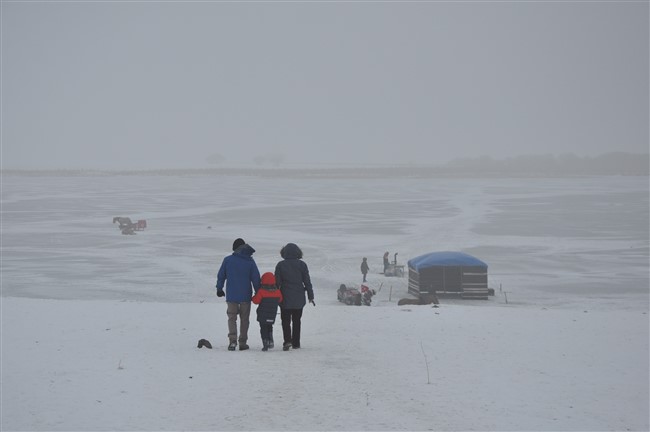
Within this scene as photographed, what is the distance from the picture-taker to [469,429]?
7.50 metres

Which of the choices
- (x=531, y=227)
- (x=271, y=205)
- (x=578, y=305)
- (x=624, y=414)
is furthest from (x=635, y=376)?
(x=271, y=205)

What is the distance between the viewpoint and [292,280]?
34.4 ft

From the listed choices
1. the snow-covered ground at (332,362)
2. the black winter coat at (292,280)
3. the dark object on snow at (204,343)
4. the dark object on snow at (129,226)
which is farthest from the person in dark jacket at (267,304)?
the dark object on snow at (129,226)

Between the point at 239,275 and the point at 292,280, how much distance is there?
0.76 meters

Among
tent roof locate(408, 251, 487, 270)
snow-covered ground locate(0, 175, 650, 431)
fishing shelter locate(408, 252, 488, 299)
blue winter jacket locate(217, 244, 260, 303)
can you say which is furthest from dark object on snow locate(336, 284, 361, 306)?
blue winter jacket locate(217, 244, 260, 303)

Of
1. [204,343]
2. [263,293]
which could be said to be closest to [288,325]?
[263,293]

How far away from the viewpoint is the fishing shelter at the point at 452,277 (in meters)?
23.8

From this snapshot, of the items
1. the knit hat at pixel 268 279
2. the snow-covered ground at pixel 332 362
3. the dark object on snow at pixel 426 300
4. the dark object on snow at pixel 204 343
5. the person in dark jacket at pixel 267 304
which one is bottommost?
the dark object on snow at pixel 426 300

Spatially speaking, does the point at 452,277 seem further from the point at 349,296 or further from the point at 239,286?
the point at 239,286

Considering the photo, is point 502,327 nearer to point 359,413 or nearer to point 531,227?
point 359,413

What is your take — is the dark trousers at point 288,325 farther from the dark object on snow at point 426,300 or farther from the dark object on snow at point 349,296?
A: the dark object on snow at point 349,296

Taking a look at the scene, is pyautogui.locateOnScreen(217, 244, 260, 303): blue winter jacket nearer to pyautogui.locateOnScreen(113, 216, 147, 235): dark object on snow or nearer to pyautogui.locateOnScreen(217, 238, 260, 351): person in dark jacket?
pyautogui.locateOnScreen(217, 238, 260, 351): person in dark jacket

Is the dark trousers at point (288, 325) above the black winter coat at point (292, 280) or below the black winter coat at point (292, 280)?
below

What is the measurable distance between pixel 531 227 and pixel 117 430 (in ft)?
137
